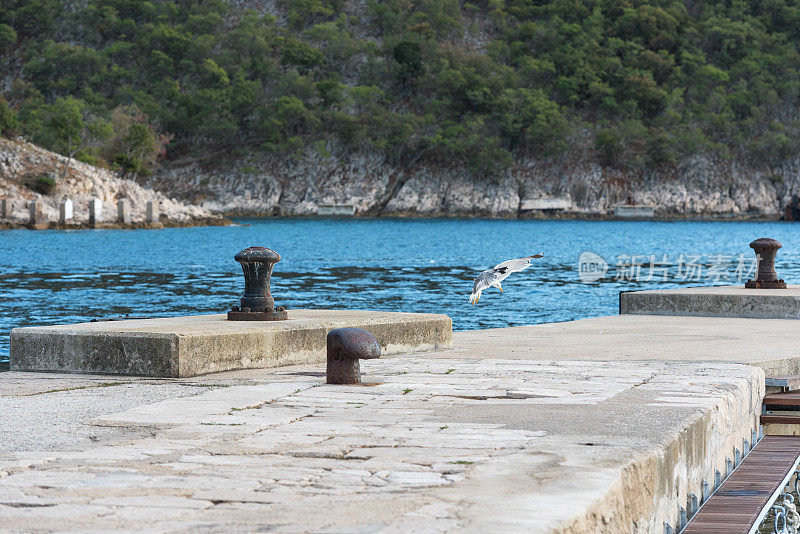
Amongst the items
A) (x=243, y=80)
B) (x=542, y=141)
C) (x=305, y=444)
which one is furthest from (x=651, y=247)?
(x=243, y=80)

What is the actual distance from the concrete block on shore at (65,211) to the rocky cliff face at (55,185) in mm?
732

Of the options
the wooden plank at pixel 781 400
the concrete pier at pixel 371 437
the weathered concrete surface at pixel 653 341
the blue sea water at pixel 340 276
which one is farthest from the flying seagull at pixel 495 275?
the blue sea water at pixel 340 276

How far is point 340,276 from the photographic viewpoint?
45750 mm

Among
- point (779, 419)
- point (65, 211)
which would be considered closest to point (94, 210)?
point (65, 211)

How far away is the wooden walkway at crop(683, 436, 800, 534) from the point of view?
6.47 metres

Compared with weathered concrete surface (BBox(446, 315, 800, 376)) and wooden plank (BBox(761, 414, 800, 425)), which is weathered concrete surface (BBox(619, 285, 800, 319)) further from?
wooden plank (BBox(761, 414, 800, 425))

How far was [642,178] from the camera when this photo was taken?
15938 centimetres

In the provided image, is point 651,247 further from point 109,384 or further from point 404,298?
point 109,384

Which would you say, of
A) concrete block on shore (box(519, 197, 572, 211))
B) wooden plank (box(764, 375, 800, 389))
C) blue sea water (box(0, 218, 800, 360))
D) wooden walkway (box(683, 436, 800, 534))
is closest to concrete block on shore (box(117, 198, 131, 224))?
blue sea water (box(0, 218, 800, 360))

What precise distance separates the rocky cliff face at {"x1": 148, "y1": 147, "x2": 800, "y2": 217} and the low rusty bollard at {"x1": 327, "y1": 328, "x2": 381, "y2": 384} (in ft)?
490

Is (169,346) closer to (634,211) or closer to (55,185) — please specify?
(55,185)

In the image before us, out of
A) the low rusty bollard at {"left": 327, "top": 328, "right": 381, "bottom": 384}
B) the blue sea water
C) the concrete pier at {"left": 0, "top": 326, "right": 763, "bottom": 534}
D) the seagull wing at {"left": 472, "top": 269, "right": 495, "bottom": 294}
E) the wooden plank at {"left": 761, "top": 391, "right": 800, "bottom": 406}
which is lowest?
the blue sea water

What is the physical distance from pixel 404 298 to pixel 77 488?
1161 inches

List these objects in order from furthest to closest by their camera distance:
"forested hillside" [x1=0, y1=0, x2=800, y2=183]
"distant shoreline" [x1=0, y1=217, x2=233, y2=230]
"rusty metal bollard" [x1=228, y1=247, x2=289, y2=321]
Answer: "forested hillside" [x1=0, y1=0, x2=800, y2=183] < "distant shoreline" [x1=0, y1=217, x2=233, y2=230] < "rusty metal bollard" [x1=228, y1=247, x2=289, y2=321]
